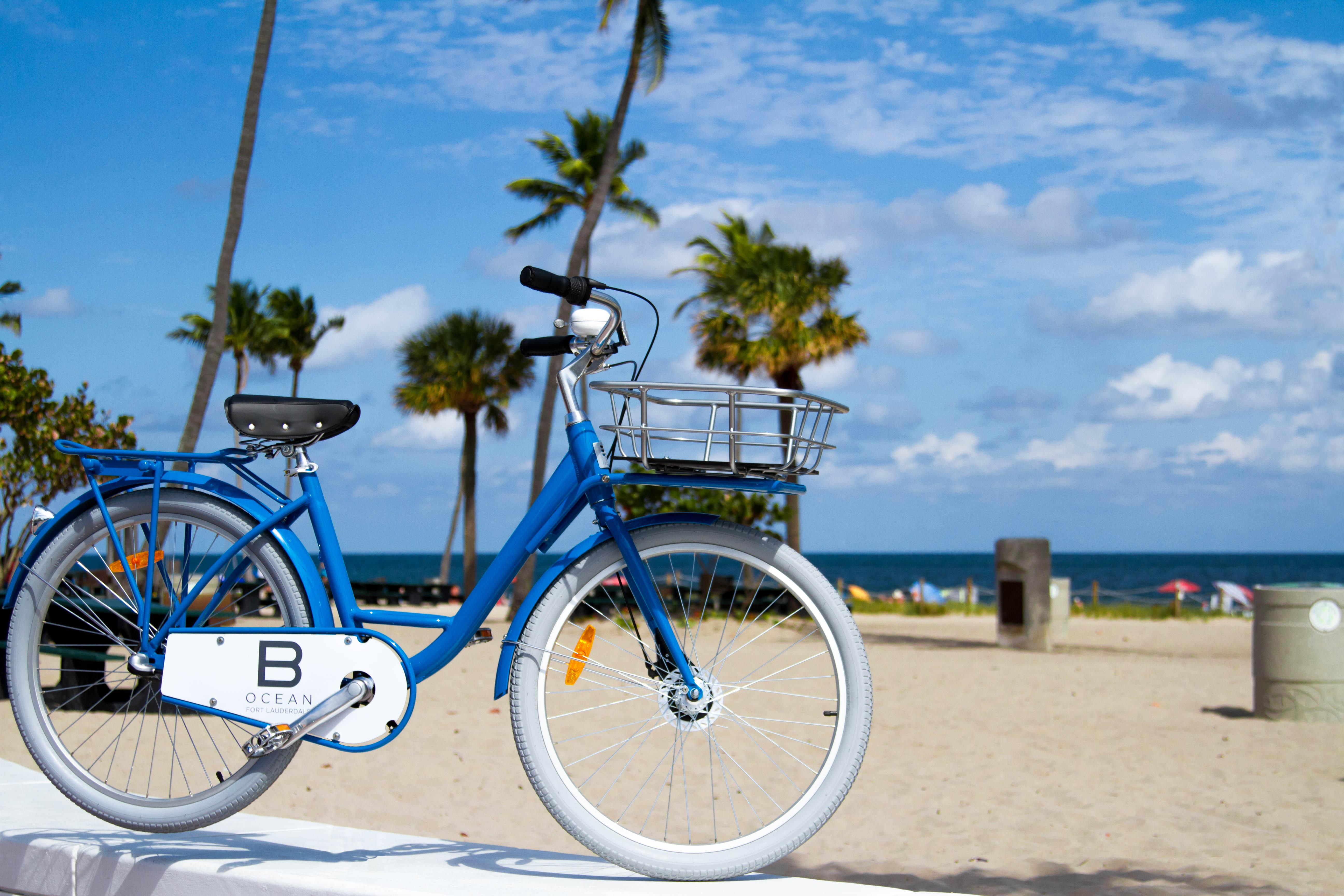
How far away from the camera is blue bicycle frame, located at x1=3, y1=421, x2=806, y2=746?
2.72m

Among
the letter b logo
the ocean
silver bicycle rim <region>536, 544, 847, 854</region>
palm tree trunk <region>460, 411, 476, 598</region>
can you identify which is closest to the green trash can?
silver bicycle rim <region>536, 544, 847, 854</region>

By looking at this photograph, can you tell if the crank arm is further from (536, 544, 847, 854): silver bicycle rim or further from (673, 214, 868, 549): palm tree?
(673, 214, 868, 549): palm tree

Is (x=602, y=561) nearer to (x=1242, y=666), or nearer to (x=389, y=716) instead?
(x=389, y=716)

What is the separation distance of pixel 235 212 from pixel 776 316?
458 inches

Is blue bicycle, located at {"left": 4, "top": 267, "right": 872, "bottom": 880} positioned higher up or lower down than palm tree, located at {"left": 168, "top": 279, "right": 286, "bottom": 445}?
lower down

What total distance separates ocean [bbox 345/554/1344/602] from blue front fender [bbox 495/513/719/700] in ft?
126

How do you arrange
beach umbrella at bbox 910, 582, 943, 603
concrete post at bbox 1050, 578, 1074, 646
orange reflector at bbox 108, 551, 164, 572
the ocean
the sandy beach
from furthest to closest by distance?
the ocean < beach umbrella at bbox 910, 582, 943, 603 < concrete post at bbox 1050, 578, 1074, 646 < the sandy beach < orange reflector at bbox 108, 551, 164, 572

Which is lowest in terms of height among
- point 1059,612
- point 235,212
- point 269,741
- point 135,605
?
point 1059,612

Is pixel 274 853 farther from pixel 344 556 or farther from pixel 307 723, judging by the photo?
pixel 344 556

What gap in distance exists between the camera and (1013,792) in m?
6.50

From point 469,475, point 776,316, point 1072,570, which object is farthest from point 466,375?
point 1072,570

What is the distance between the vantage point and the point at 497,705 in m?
9.11

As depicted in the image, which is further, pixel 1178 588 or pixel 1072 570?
pixel 1072 570

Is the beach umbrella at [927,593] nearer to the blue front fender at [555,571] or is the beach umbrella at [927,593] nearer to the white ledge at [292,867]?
the white ledge at [292,867]
